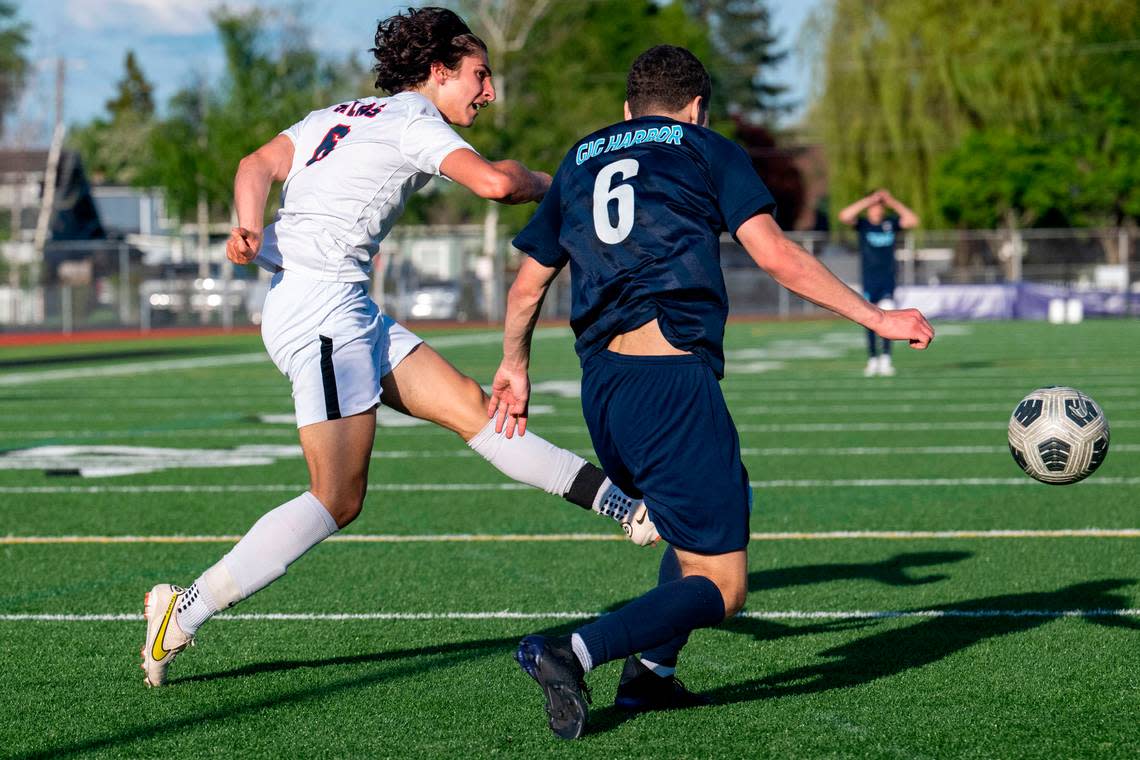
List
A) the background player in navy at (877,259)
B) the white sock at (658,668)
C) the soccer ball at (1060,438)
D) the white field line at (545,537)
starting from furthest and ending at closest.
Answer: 1. the background player in navy at (877,259)
2. the white field line at (545,537)
3. the soccer ball at (1060,438)
4. the white sock at (658,668)

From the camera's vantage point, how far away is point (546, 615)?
219 inches

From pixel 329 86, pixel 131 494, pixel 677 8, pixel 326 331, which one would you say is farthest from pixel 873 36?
pixel 326 331

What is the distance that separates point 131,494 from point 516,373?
5.17 m

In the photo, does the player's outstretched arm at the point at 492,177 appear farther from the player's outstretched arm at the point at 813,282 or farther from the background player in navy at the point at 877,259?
the background player in navy at the point at 877,259

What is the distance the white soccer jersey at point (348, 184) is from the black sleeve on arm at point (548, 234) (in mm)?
549

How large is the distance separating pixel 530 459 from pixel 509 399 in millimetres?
513

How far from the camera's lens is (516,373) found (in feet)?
14.6

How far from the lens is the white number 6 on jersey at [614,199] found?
3.98m

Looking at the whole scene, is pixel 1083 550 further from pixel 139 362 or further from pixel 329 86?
pixel 329 86

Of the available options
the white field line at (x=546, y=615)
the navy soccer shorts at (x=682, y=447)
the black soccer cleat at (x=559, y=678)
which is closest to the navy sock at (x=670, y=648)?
the navy soccer shorts at (x=682, y=447)

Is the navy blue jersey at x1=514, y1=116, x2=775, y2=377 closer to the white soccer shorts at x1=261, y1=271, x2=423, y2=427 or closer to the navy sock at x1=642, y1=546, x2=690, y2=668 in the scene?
the navy sock at x1=642, y1=546, x2=690, y2=668

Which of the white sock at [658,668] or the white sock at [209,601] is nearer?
the white sock at [658,668]

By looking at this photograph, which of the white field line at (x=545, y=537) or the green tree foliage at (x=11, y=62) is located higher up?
the green tree foliage at (x=11, y=62)

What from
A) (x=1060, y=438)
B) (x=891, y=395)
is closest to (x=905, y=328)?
(x=1060, y=438)
